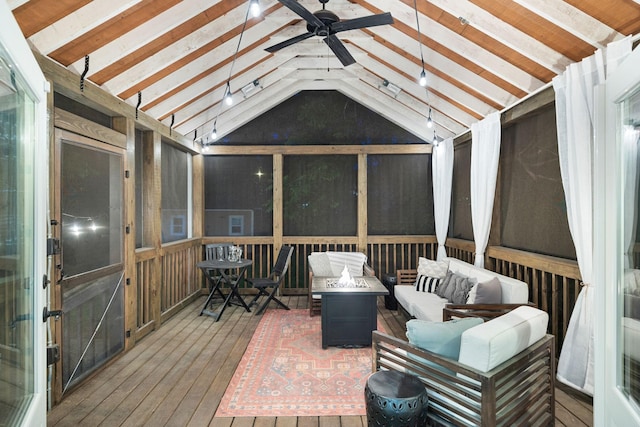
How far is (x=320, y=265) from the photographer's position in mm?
5152

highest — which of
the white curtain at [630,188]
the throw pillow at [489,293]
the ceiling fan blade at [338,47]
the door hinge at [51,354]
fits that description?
the ceiling fan blade at [338,47]

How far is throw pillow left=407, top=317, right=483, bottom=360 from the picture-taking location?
2012 millimetres

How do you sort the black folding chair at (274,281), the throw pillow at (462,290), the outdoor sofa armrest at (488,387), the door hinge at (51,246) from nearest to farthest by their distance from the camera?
the outdoor sofa armrest at (488,387) → the door hinge at (51,246) → the throw pillow at (462,290) → the black folding chair at (274,281)

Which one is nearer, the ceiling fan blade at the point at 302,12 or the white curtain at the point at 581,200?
the ceiling fan blade at the point at 302,12

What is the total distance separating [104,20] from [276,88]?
10.5 ft

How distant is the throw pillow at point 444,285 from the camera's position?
4320mm

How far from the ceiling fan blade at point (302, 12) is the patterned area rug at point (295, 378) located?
2.91 metres

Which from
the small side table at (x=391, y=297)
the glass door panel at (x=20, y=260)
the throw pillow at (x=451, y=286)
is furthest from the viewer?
the small side table at (x=391, y=297)

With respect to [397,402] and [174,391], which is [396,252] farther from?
[397,402]

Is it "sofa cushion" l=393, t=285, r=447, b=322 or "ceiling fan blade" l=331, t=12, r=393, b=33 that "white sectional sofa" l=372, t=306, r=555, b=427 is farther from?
"ceiling fan blade" l=331, t=12, r=393, b=33

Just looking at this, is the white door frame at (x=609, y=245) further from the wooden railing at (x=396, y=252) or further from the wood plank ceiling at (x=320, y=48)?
the wooden railing at (x=396, y=252)

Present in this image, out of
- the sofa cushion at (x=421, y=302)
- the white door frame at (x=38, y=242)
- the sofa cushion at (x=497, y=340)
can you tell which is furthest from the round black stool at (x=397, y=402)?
the sofa cushion at (x=421, y=302)

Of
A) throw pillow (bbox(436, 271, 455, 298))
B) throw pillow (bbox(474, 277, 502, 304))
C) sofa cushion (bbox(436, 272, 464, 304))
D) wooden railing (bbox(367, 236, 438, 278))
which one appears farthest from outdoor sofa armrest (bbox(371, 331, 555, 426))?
wooden railing (bbox(367, 236, 438, 278))

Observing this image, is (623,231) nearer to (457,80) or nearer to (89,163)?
(457,80)
